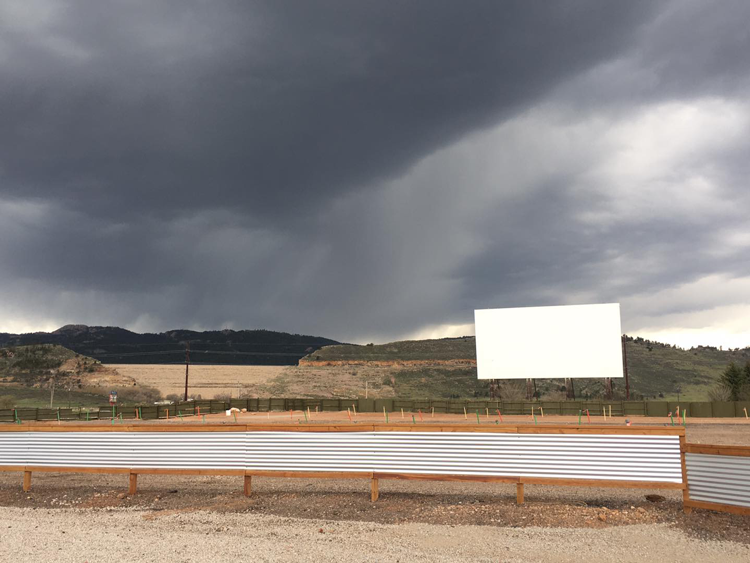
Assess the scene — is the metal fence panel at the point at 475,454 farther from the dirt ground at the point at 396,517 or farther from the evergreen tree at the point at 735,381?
the evergreen tree at the point at 735,381

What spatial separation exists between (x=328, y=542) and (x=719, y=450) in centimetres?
643

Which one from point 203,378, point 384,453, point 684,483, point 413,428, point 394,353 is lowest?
point 203,378

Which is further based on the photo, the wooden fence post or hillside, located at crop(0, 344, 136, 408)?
hillside, located at crop(0, 344, 136, 408)

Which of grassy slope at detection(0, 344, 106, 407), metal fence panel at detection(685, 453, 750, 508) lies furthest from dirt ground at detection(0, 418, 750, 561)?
grassy slope at detection(0, 344, 106, 407)

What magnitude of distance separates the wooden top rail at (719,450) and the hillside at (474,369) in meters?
70.8

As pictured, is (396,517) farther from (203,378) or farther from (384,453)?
(203,378)

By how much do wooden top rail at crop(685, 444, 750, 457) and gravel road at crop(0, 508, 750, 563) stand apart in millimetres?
1489

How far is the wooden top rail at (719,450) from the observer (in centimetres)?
921

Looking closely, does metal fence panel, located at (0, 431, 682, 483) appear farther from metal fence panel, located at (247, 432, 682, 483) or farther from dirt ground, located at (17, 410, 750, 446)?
dirt ground, located at (17, 410, 750, 446)

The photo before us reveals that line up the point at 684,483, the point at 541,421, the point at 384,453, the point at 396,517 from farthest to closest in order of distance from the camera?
the point at 541,421, the point at 384,453, the point at 396,517, the point at 684,483

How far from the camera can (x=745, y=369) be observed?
2675 inches

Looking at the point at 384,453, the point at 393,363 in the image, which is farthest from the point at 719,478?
the point at 393,363

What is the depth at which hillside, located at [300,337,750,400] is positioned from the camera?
97.1m

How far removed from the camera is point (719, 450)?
955cm
